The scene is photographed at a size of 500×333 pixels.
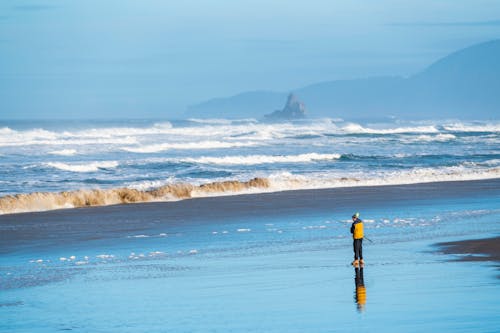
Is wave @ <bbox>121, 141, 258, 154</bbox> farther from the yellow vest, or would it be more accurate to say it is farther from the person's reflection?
the person's reflection

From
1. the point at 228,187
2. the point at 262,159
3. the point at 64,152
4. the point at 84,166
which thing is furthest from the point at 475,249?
the point at 64,152

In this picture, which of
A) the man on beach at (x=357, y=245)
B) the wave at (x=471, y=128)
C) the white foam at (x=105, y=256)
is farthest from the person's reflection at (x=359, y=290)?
the wave at (x=471, y=128)

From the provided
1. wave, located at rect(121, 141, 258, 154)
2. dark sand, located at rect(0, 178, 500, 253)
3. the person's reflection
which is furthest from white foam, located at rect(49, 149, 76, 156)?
the person's reflection

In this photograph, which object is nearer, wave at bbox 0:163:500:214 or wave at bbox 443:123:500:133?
wave at bbox 0:163:500:214

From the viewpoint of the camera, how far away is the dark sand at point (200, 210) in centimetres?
1767

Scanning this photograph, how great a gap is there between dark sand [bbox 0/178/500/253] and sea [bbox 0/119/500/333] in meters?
0.05

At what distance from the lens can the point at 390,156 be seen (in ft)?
133

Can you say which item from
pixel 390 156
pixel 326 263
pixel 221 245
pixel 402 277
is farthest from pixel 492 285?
pixel 390 156

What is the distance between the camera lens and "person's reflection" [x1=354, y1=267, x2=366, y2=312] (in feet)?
34.4

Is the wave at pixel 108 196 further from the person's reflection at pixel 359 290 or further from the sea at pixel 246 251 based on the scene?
the person's reflection at pixel 359 290

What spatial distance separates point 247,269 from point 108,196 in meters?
10.8

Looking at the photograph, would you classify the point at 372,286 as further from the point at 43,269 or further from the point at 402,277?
the point at 43,269

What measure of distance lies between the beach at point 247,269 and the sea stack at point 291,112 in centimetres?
14029

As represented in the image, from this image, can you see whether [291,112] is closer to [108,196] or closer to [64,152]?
[64,152]
